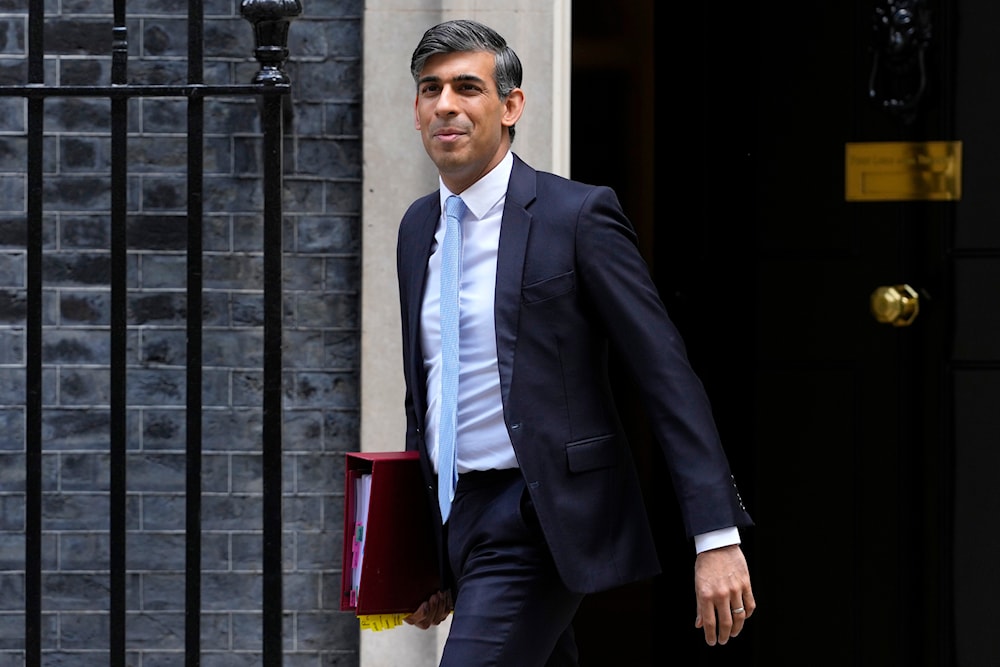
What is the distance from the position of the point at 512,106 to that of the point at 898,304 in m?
2.04

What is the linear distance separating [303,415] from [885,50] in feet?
6.68

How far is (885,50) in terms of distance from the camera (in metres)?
4.72

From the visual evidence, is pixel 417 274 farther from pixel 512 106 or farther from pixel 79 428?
pixel 79 428

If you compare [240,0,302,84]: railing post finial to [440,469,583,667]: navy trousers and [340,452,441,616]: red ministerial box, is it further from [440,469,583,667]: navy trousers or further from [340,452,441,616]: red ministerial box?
[440,469,583,667]: navy trousers

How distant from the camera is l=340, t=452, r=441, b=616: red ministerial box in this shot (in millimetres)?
3076

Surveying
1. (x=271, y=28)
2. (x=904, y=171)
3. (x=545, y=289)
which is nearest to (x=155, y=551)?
(x=271, y=28)

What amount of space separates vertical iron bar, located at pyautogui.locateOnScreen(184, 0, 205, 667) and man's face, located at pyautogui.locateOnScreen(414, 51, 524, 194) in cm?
73

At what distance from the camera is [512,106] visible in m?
3.05

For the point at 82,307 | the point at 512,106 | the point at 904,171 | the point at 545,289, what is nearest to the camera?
the point at 545,289

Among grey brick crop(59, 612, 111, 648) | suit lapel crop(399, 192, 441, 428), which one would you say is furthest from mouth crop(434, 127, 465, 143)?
grey brick crop(59, 612, 111, 648)

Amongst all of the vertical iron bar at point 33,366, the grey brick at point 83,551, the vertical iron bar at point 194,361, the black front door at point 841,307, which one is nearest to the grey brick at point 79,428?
the grey brick at point 83,551

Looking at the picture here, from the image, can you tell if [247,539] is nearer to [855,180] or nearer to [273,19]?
[273,19]

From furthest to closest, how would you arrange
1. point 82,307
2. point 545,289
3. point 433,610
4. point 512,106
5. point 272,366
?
1. point 82,307
2. point 272,366
3. point 433,610
4. point 512,106
5. point 545,289

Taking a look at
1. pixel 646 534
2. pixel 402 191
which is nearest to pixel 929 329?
pixel 402 191
